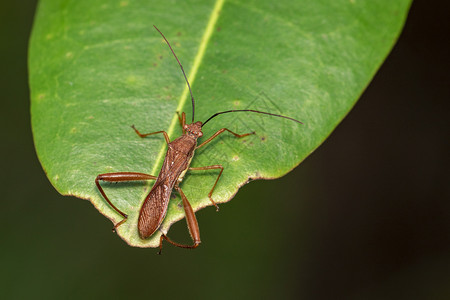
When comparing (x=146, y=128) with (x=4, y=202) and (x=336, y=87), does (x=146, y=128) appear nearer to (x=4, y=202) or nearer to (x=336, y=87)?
(x=336, y=87)

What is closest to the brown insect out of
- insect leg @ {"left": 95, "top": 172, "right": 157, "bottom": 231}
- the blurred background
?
insect leg @ {"left": 95, "top": 172, "right": 157, "bottom": 231}

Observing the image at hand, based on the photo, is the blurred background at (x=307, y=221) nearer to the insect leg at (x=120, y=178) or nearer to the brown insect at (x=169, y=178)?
the brown insect at (x=169, y=178)

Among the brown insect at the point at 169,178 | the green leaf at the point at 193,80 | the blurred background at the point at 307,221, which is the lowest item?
the blurred background at the point at 307,221

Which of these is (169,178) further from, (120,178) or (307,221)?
(307,221)

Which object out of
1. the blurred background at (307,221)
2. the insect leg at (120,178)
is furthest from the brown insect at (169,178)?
the blurred background at (307,221)

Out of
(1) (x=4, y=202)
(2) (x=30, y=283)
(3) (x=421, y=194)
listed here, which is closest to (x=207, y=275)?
(2) (x=30, y=283)

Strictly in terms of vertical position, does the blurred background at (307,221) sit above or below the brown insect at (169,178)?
below
